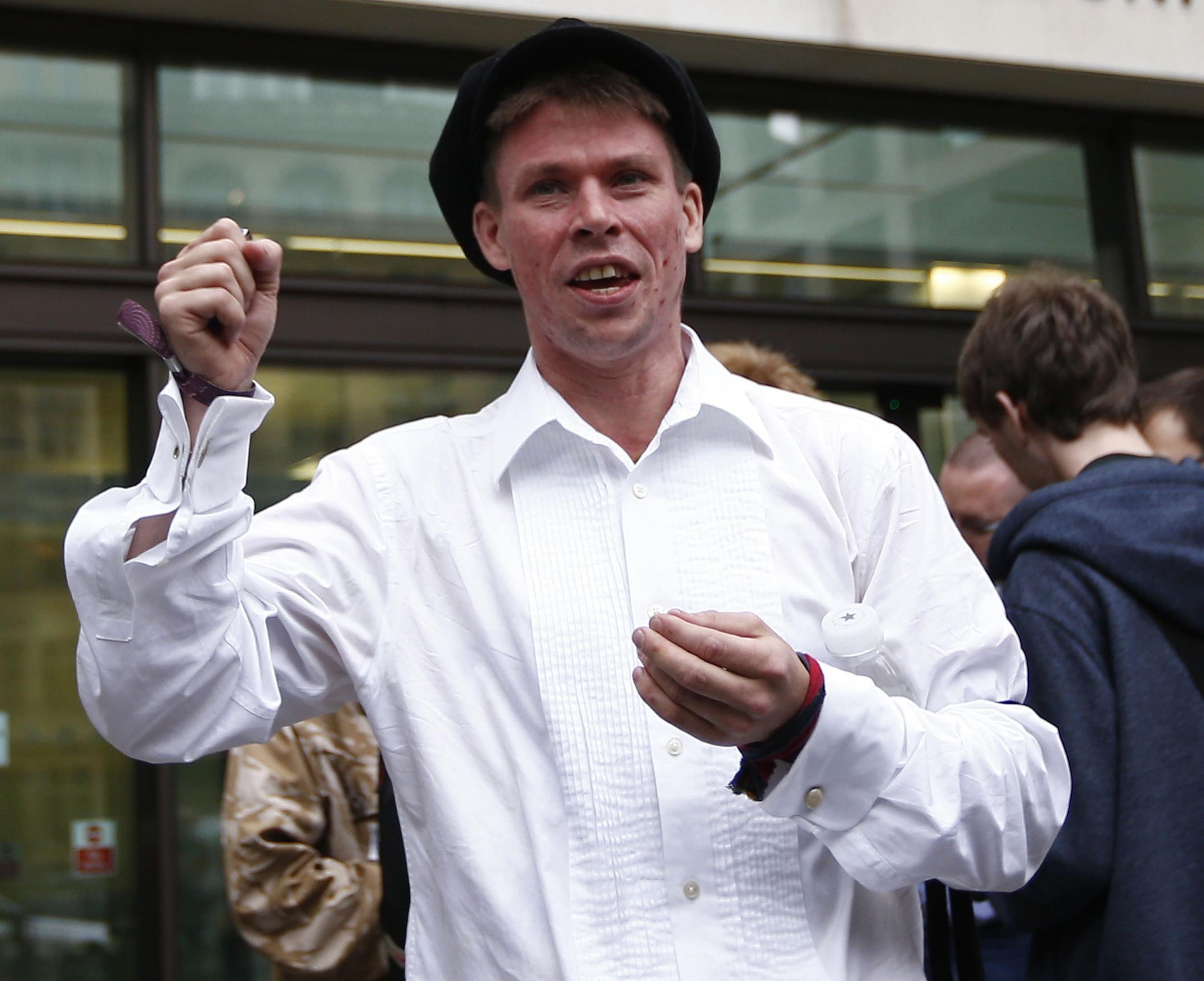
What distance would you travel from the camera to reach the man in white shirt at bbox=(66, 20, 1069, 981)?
1.63m

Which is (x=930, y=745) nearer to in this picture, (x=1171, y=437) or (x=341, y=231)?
(x=1171, y=437)

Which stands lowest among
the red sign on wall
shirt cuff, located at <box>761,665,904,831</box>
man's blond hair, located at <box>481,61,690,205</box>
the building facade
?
the red sign on wall

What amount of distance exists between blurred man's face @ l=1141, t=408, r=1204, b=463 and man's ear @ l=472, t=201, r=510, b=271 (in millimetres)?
1864

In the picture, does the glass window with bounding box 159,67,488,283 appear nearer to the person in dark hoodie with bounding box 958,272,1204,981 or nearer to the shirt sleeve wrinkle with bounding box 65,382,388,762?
the person in dark hoodie with bounding box 958,272,1204,981

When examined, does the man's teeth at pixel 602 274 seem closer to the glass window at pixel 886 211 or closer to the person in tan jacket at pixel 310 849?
the person in tan jacket at pixel 310 849

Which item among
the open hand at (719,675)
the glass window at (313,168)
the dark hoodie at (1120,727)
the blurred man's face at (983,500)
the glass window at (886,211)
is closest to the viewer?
the open hand at (719,675)

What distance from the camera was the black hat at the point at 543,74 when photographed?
2018 mm

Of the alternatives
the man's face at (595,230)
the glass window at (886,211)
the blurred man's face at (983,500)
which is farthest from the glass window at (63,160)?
the man's face at (595,230)

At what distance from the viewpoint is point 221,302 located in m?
1.59

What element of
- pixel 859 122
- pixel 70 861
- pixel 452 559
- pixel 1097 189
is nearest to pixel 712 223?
pixel 859 122

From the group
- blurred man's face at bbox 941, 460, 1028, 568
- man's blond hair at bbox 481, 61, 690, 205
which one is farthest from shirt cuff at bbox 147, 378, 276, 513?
blurred man's face at bbox 941, 460, 1028, 568

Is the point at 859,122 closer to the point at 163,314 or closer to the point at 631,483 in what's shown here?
the point at 631,483

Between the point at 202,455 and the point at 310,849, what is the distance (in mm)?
1688

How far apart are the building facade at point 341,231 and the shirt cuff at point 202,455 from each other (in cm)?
335
